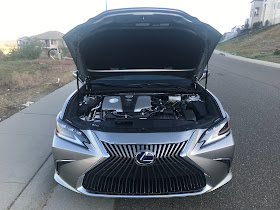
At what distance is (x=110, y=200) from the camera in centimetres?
258

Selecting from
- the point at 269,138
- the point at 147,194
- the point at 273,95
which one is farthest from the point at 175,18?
the point at 273,95

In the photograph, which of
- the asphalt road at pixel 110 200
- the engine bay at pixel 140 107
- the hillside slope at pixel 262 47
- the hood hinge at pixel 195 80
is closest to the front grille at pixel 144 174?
the asphalt road at pixel 110 200

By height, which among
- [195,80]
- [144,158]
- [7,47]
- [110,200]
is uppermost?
[195,80]

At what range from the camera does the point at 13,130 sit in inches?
166

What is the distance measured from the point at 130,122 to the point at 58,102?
413cm

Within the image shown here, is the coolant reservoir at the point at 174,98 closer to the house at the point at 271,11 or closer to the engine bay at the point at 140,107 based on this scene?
the engine bay at the point at 140,107

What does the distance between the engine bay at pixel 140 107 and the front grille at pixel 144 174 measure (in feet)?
2.32

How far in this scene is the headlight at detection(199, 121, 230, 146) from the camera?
7.33 ft

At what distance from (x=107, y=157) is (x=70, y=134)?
0.48 metres

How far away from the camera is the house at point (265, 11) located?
57.1 m

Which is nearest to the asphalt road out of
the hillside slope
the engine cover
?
the engine cover

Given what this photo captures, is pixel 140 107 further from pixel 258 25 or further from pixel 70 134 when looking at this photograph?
pixel 258 25

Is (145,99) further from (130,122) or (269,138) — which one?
(269,138)

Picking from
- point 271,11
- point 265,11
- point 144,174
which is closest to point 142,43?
point 144,174
